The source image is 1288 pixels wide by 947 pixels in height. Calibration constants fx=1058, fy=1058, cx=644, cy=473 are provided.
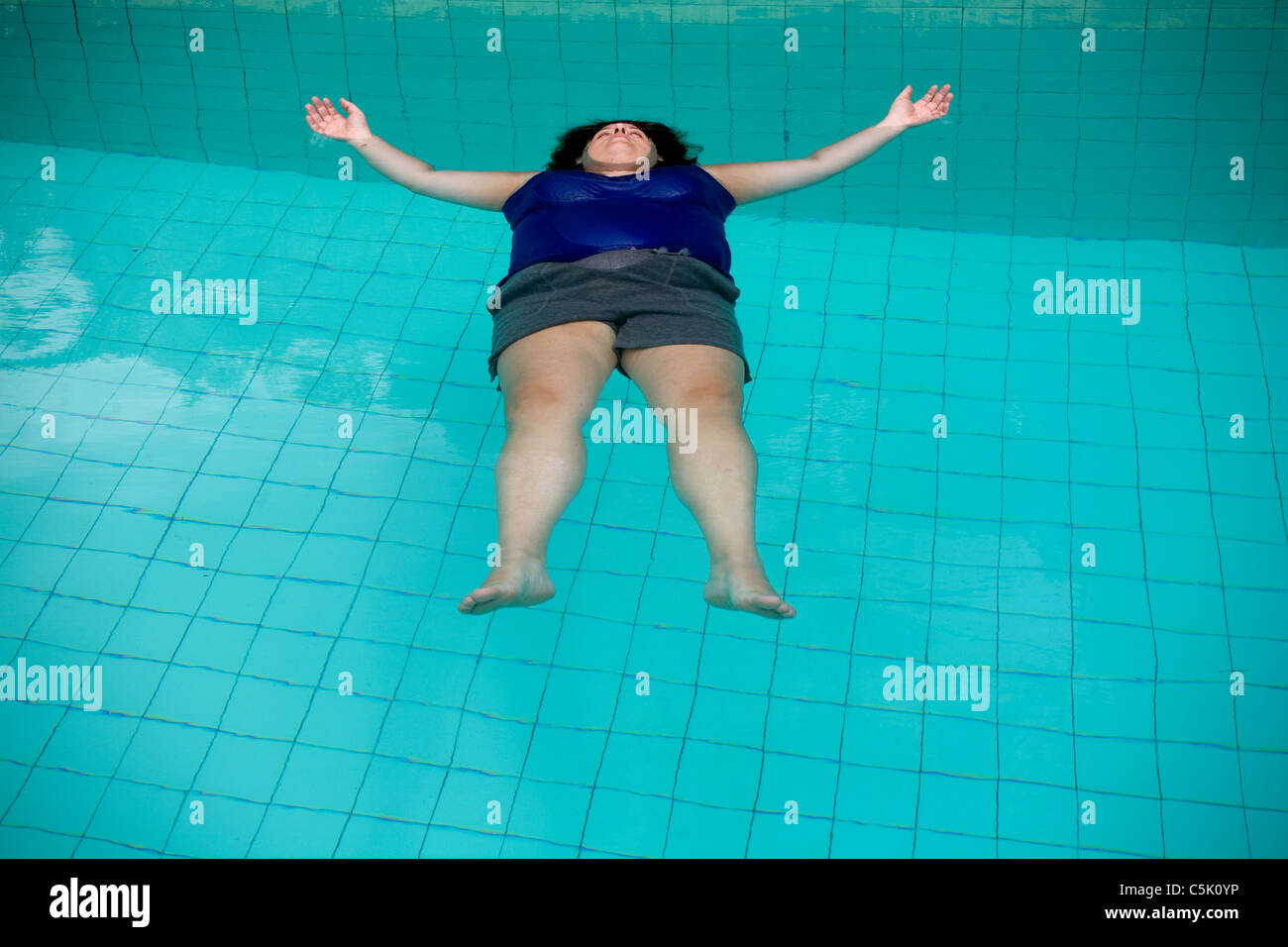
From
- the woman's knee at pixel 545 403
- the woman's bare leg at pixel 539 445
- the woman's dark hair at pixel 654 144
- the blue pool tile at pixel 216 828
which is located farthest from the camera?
the woman's dark hair at pixel 654 144

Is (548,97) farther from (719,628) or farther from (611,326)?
(719,628)

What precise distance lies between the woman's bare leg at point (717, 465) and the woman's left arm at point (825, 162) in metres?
0.64

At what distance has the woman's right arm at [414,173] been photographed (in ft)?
8.92

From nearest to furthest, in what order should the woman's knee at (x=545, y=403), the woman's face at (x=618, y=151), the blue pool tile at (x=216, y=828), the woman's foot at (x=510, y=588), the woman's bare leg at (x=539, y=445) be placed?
the woman's foot at (x=510, y=588), the woman's bare leg at (x=539, y=445), the woman's knee at (x=545, y=403), the blue pool tile at (x=216, y=828), the woman's face at (x=618, y=151)

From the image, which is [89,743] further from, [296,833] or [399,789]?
[399,789]

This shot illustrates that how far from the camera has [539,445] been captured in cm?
212

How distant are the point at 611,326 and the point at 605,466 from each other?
664 mm

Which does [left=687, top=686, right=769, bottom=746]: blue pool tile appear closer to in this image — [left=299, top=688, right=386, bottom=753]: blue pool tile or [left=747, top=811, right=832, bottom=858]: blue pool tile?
[left=747, top=811, right=832, bottom=858]: blue pool tile

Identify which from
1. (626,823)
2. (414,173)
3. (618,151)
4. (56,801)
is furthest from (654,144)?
(56,801)

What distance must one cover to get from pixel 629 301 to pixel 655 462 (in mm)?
727

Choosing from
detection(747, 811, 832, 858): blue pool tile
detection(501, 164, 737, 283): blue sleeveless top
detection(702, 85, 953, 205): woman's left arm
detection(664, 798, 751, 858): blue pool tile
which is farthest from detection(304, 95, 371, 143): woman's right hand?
detection(747, 811, 832, 858): blue pool tile

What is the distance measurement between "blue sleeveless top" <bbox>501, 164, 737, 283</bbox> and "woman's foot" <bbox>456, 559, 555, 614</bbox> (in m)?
0.84

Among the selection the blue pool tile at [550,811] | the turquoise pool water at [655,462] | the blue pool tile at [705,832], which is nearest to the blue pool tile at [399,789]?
the turquoise pool water at [655,462]

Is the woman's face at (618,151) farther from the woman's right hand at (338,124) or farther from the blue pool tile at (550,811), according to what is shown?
the blue pool tile at (550,811)
